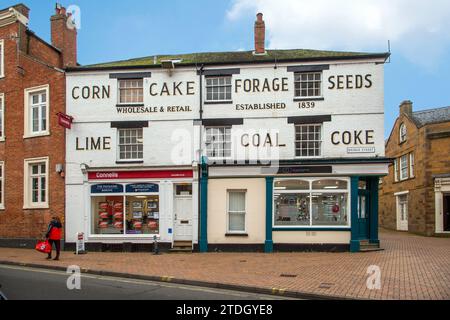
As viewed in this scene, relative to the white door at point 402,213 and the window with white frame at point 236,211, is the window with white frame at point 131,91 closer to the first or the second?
the window with white frame at point 236,211

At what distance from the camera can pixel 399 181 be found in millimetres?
33750

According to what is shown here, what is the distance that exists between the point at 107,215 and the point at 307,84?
35.8 feet

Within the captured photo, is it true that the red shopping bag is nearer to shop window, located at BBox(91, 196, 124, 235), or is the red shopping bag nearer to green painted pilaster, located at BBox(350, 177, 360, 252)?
shop window, located at BBox(91, 196, 124, 235)

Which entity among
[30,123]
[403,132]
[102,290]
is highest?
[403,132]

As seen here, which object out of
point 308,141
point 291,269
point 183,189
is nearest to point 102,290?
point 291,269

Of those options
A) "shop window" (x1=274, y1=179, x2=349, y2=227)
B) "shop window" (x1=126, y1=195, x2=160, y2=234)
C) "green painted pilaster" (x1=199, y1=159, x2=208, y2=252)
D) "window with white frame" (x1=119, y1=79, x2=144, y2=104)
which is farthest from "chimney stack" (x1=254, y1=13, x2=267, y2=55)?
"shop window" (x1=126, y1=195, x2=160, y2=234)

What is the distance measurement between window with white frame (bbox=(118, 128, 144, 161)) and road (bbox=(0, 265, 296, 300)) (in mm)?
7743

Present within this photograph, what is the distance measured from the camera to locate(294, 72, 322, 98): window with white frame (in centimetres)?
1931

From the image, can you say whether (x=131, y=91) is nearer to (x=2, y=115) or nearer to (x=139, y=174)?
(x=139, y=174)

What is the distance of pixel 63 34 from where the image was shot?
2147 cm
